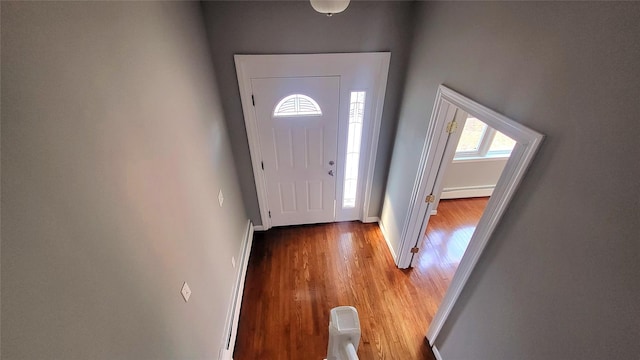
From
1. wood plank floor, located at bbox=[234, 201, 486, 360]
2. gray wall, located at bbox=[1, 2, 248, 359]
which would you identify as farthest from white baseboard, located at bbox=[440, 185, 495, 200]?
gray wall, located at bbox=[1, 2, 248, 359]

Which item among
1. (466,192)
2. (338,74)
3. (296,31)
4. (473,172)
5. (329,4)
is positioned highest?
(329,4)

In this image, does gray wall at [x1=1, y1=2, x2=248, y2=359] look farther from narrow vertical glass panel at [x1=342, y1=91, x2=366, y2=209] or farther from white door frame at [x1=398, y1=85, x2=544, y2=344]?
white door frame at [x1=398, y1=85, x2=544, y2=344]

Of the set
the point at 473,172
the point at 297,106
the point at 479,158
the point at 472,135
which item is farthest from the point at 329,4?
the point at 473,172

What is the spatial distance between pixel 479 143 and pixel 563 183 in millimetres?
2749

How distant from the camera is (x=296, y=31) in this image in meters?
2.04

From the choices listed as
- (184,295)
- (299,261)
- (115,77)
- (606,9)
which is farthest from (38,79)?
(299,261)

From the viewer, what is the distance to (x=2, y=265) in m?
0.55

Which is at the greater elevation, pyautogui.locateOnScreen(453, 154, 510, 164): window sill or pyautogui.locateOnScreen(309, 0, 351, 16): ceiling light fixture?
pyautogui.locateOnScreen(309, 0, 351, 16): ceiling light fixture

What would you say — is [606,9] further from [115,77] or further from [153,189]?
[153,189]

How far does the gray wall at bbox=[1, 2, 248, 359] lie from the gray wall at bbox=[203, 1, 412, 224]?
406 millimetres

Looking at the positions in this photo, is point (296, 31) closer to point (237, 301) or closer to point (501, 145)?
point (237, 301)

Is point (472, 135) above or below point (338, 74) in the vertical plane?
below

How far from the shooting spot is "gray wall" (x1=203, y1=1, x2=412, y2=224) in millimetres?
1939

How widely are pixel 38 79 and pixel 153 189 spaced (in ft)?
1.87
